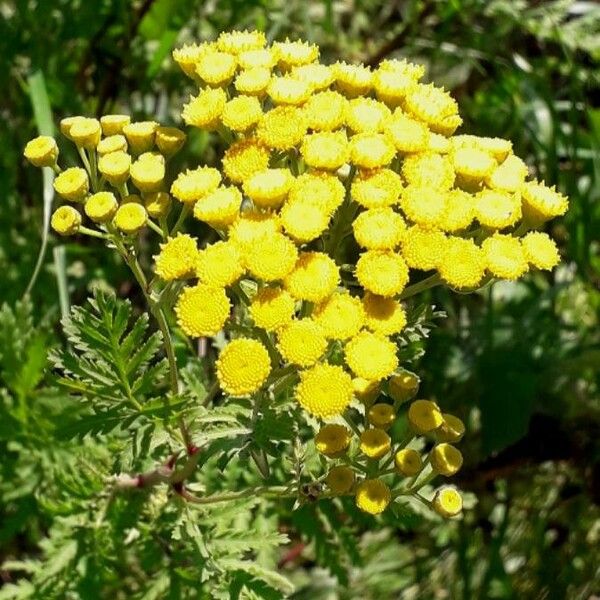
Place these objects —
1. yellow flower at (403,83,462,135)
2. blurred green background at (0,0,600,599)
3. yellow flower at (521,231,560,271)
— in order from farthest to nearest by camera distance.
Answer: blurred green background at (0,0,600,599)
yellow flower at (403,83,462,135)
yellow flower at (521,231,560,271)

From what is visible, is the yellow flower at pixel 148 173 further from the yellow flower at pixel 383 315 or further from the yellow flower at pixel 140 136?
the yellow flower at pixel 383 315

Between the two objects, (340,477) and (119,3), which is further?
(119,3)

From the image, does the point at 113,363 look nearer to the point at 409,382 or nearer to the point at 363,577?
the point at 409,382

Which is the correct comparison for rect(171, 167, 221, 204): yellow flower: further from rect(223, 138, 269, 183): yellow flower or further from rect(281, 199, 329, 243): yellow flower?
rect(281, 199, 329, 243): yellow flower

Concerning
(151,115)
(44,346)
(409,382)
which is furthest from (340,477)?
(151,115)

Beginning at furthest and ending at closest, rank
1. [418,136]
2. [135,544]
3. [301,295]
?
1. [135,544]
2. [418,136]
3. [301,295]

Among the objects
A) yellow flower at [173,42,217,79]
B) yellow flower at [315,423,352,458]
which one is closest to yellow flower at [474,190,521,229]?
yellow flower at [315,423,352,458]
